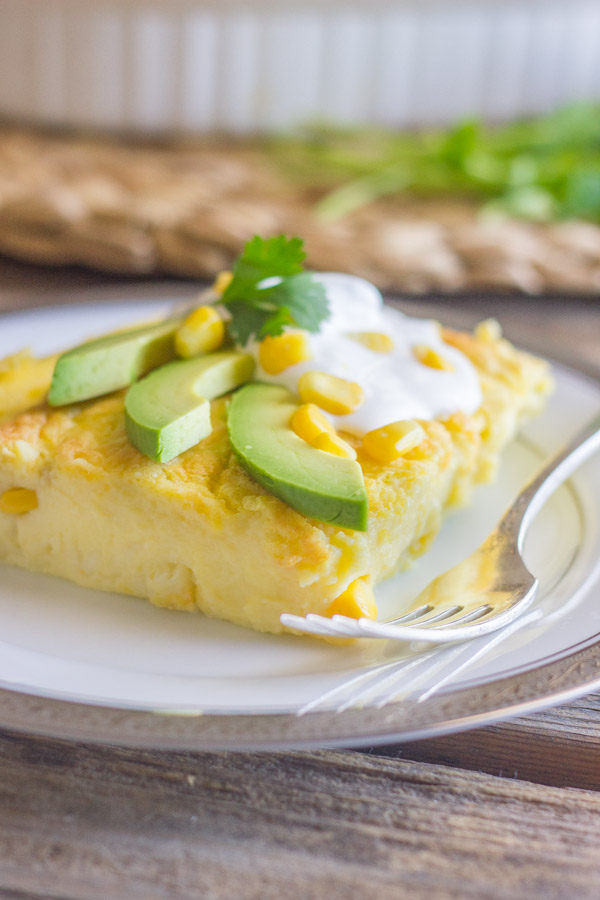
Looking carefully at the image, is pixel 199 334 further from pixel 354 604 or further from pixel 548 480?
pixel 548 480

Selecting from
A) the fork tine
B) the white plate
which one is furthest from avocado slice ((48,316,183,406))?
the fork tine

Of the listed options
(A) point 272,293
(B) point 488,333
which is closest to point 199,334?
(A) point 272,293

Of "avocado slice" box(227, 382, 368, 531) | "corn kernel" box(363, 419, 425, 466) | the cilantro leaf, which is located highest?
the cilantro leaf

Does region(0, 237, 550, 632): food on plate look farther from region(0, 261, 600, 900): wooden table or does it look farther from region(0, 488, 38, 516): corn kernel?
region(0, 261, 600, 900): wooden table

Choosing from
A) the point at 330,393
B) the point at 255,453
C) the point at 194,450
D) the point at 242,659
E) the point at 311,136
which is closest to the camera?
the point at 242,659

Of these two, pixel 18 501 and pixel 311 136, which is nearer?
pixel 18 501

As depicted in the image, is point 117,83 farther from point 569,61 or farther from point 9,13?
point 569,61

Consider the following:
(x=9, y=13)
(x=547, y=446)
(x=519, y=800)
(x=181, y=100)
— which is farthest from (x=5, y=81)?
(x=519, y=800)

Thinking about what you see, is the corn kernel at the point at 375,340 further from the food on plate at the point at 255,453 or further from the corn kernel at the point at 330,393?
the corn kernel at the point at 330,393
